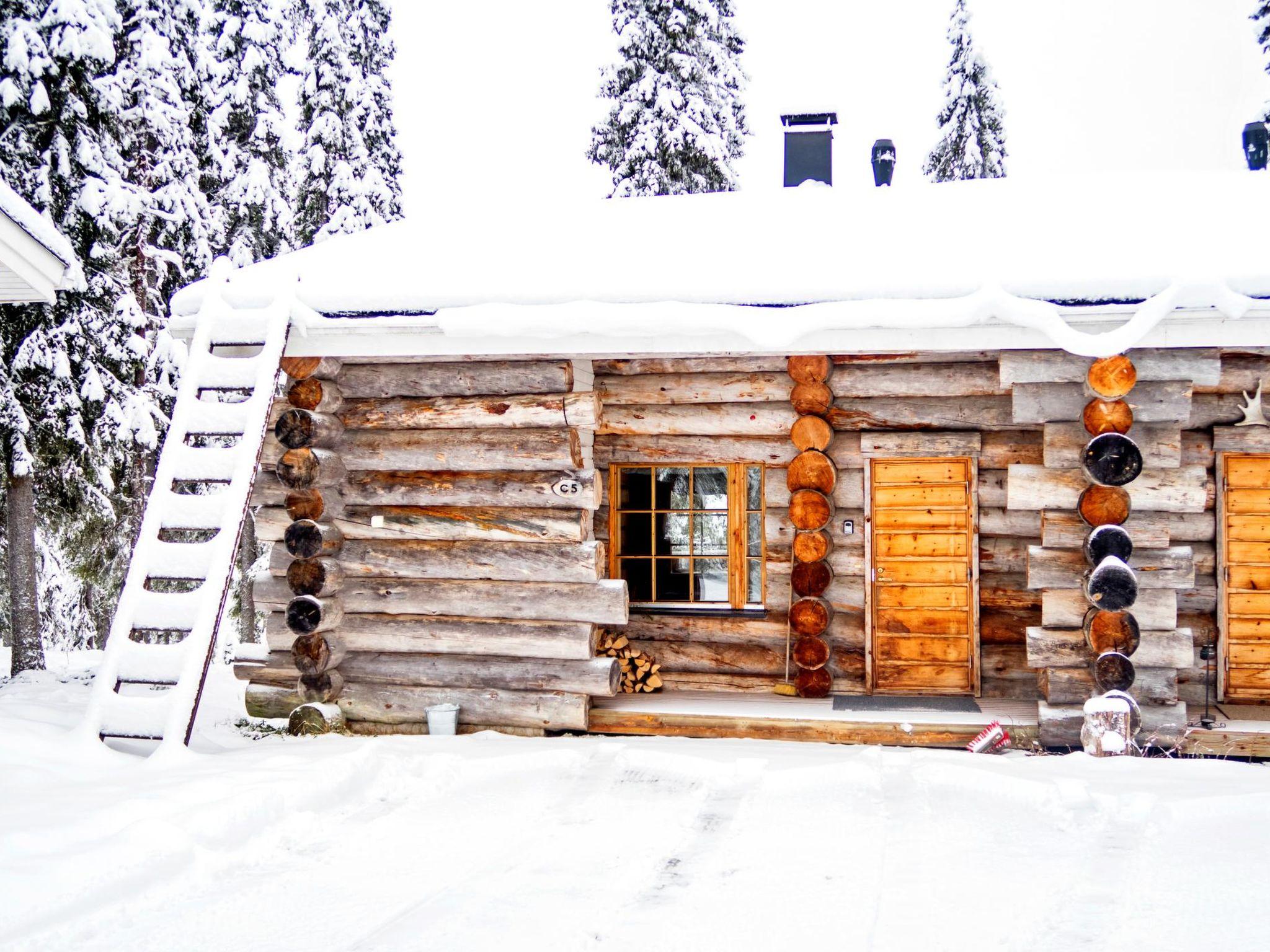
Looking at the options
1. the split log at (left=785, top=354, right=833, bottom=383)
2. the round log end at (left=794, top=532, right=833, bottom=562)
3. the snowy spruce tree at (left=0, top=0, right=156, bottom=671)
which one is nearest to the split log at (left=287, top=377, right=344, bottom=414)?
the split log at (left=785, top=354, right=833, bottom=383)

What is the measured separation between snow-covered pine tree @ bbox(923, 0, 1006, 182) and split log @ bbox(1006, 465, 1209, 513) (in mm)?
14047

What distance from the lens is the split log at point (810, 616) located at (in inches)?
292

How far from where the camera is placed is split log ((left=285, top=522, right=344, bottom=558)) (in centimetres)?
707

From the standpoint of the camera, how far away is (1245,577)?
7234mm

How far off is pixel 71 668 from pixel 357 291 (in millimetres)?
7699

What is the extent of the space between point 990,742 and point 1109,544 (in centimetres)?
141

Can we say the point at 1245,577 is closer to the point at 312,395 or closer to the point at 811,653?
the point at 811,653

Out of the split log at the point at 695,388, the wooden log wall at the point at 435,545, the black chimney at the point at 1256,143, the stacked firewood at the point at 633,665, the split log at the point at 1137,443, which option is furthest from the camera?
the black chimney at the point at 1256,143

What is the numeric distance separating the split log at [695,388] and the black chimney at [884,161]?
4530 millimetres

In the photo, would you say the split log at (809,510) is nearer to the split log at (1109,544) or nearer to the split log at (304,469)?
the split log at (1109,544)

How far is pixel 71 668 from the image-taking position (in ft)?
38.9

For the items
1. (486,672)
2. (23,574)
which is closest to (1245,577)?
(486,672)

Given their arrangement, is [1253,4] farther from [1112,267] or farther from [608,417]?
[608,417]

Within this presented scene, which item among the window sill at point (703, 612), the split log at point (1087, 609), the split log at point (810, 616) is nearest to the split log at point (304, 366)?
the window sill at point (703, 612)
